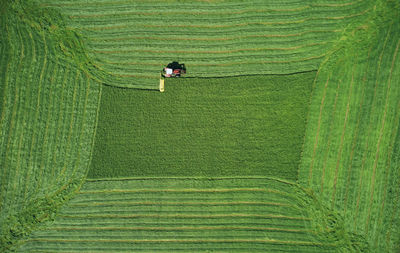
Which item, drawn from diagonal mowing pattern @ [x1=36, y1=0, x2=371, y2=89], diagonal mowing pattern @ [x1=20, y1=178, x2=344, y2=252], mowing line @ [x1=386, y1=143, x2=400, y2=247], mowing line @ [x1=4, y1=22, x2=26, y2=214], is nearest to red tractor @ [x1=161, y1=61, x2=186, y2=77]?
diagonal mowing pattern @ [x1=36, y1=0, x2=371, y2=89]

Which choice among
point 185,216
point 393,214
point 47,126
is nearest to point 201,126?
point 185,216

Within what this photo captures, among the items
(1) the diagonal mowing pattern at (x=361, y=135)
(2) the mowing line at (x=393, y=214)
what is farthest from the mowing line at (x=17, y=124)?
(2) the mowing line at (x=393, y=214)

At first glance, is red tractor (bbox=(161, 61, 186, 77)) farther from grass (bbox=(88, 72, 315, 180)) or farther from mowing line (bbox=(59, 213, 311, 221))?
mowing line (bbox=(59, 213, 311, 221))

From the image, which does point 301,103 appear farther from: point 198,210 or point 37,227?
point 37,227

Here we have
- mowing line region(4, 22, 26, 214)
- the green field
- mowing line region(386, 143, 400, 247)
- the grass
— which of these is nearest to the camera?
mowing line region(386, 143, 400, 247)

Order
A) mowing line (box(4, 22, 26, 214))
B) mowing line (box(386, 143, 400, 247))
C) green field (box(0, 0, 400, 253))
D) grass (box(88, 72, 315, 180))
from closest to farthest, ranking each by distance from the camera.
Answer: mowing line (box(386, 143, 400, 247)), green field (box(0, 0, 400, 253)), grass (box(88, 72, 315, 180)), mowing line (box(4, 22, 26, 214))

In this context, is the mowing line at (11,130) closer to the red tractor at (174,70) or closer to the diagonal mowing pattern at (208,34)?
the diagonal mowing pattern at (208,34)

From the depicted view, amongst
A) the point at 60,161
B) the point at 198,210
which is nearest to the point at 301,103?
the point at 198,210
